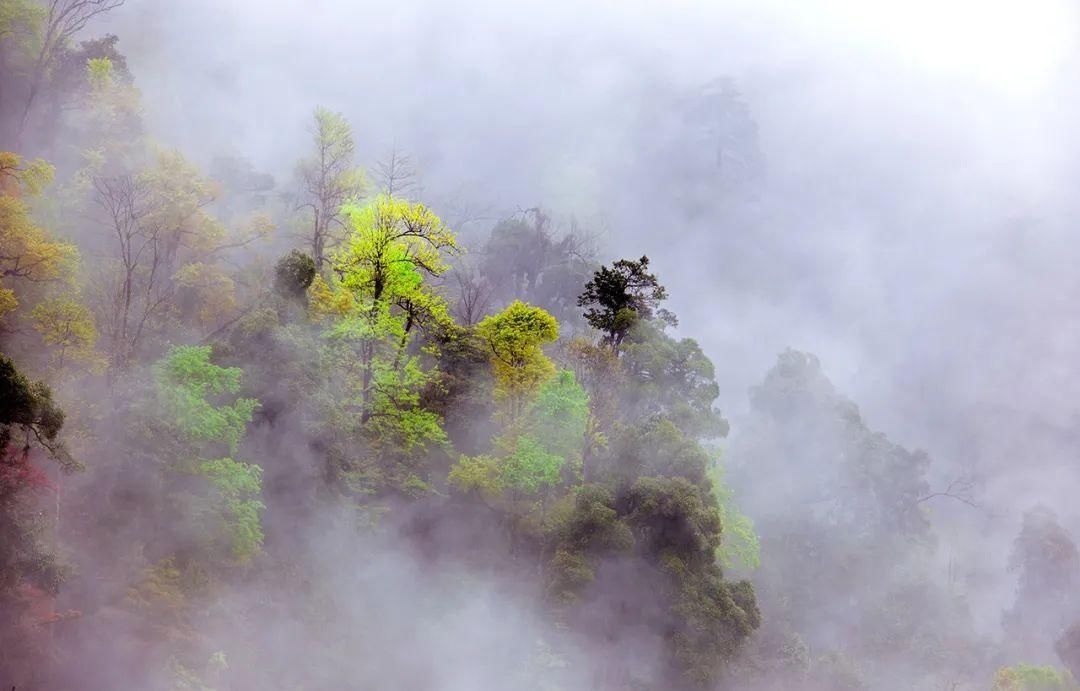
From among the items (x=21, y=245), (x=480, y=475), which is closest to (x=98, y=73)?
(x=21, y=245)

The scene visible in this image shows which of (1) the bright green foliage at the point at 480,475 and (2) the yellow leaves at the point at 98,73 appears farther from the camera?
(2) the yellow leaves at the point at 98,73

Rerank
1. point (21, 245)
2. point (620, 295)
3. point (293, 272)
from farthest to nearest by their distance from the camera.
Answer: point (620, 295) < point (21, 245) < point (293, 272)

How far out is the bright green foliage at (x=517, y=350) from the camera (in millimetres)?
39625

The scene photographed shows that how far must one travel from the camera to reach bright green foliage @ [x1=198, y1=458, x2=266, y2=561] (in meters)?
30.2

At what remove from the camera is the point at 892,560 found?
208 ft

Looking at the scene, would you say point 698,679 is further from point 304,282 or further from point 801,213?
point 801,213

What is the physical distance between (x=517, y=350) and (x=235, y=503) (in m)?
14.2

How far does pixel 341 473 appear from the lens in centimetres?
3597

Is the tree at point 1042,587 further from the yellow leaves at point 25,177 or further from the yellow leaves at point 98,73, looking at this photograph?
the yellow leaves at point 98,73

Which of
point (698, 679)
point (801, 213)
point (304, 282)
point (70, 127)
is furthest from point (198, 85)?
point (801, 213)

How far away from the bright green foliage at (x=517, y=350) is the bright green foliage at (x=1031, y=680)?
32.3 m

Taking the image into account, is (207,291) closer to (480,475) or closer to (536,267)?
(480,475)

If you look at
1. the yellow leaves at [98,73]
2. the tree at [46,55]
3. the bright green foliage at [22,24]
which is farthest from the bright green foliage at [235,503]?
the bright green foliage at [22,24]

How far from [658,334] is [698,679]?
16484mm
